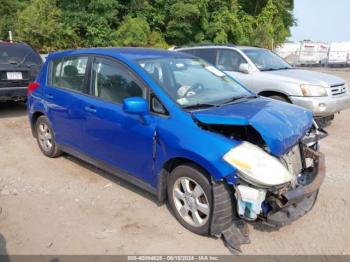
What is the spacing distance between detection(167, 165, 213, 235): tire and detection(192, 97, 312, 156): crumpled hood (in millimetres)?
527

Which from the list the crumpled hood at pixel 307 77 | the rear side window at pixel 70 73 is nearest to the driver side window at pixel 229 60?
the crumpled hood at pixel 307 77

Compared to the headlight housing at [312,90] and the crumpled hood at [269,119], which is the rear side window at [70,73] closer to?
the crumpled hood at [269,119]

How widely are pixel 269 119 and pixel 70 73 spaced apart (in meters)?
2.88

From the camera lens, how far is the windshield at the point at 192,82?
3900mm

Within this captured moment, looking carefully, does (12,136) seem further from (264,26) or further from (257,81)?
(264,26)

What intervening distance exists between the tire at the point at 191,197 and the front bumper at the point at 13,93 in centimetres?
575

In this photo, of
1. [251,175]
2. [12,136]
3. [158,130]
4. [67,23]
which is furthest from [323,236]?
[67,23]

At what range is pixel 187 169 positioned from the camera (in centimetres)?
347

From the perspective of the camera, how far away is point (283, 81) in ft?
23.2

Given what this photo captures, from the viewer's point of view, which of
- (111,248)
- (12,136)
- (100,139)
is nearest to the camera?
(111,248)

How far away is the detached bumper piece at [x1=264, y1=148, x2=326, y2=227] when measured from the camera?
324 centimetres

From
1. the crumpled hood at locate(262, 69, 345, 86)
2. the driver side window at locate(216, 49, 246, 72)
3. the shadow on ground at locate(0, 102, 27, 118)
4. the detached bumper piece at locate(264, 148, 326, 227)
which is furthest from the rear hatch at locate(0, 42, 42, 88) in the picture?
the detached bumper piece at locate(264, 148, 326, 227)

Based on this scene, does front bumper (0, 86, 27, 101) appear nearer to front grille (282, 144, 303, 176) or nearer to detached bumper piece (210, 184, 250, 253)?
detached bumper piece (210, 184, 250, 253)

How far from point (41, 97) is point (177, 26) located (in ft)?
76.9
